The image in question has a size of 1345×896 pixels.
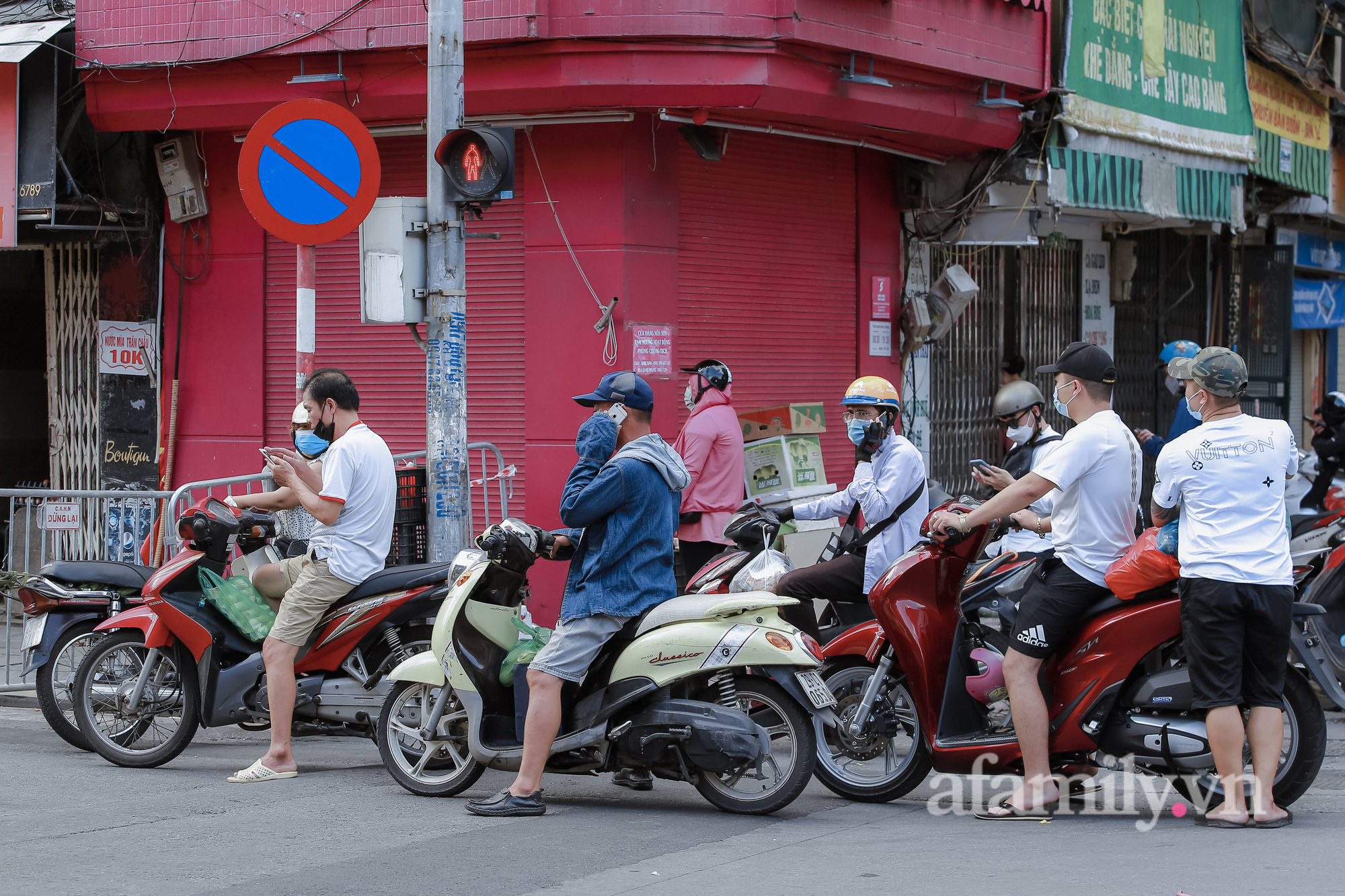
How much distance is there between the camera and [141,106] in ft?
33.6

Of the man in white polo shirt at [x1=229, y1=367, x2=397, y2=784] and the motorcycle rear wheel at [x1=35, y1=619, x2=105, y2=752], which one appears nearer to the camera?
the man in white polo shirt at [x1=229, y1=367, x2=397, y2=784]

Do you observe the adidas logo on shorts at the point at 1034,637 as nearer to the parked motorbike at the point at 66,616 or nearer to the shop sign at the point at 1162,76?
the parked motorbike at the point at 66,616

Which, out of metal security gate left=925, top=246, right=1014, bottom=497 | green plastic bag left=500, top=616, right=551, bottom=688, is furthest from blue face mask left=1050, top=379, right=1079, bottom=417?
metal security gate left=925, top=246, right=1014, bottom=497

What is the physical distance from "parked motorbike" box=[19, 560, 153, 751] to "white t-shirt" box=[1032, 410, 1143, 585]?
4.47 metres

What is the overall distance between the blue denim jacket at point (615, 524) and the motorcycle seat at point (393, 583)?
1.12 m

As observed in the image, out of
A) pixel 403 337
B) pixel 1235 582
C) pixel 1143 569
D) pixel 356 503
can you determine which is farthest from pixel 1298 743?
pixel 403 337

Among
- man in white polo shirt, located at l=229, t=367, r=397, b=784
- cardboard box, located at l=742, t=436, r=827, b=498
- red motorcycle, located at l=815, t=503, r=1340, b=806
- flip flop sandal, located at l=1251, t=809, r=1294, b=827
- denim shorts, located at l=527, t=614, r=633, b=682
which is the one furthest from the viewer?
cardboard box, located at l=742, t=436, r=827, b=498

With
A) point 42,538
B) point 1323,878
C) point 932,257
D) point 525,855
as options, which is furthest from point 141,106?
point 1323,878

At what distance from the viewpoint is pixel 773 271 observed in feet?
35.6

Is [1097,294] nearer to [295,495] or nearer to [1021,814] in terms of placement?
[1021,814]

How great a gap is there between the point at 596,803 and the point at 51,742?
324cm

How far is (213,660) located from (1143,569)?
4.19m

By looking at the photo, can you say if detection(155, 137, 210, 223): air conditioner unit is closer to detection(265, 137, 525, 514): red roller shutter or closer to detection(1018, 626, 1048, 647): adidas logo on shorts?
detection(265, 137, 525, 514): red roller shutter

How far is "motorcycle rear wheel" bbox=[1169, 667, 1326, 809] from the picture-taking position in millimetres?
5551
